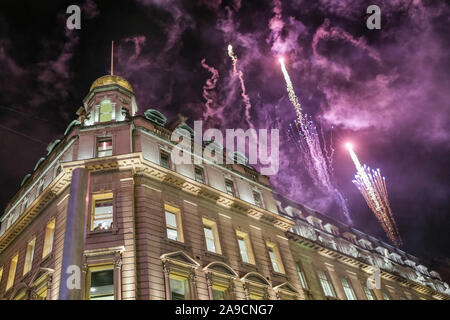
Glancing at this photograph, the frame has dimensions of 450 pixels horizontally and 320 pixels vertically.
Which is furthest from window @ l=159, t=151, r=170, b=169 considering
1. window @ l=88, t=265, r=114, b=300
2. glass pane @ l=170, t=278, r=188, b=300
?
window @ l=88, t=265, r=114, b=300

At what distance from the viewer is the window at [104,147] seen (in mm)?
27625

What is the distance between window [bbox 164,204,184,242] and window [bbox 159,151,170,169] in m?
3.65

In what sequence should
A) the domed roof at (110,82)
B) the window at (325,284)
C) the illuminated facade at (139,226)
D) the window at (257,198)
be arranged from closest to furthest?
1. the illuminated facade at (139,226)
2. the domed roof at (110,82)
3. the window at (257,198)
4. the window at (325,284)

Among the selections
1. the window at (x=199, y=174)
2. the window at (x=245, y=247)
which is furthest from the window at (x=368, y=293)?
the window at (x=199, y=174)

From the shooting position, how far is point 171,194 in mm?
27219

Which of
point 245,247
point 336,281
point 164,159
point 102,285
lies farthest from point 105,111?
point 336,281

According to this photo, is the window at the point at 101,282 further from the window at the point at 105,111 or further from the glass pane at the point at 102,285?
the window at the point at 105,111

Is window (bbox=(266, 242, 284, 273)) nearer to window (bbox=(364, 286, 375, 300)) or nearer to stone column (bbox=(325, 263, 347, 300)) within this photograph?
stone column (bbox=(325, 263, 347, 300))

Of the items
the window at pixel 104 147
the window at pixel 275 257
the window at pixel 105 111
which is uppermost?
the window at pixel 105 111

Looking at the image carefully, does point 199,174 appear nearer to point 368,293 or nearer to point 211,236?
point 211,236

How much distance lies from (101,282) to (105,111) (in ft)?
47.4

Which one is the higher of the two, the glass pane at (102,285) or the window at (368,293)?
the window at (368,293)

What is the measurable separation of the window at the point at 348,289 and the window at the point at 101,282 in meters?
24.7
